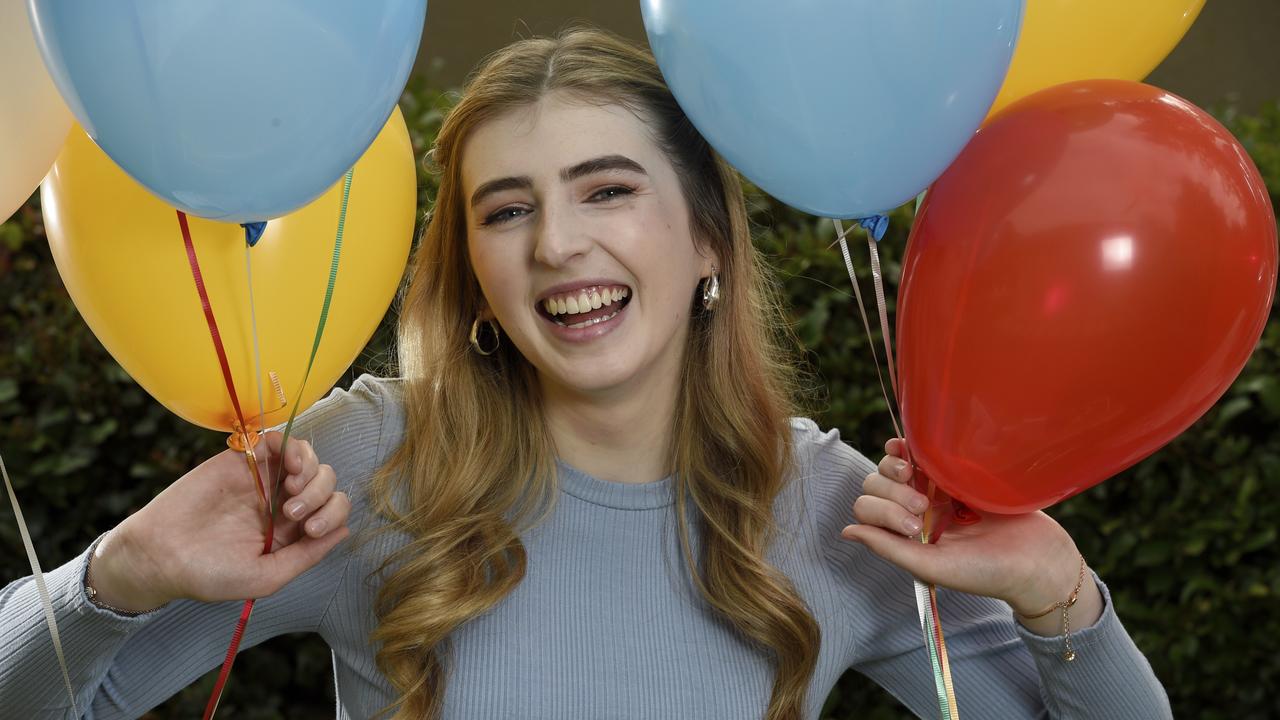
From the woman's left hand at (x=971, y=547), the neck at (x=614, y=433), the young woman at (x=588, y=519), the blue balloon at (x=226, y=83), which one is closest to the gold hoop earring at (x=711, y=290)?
the young woman at (x=588, y=519)

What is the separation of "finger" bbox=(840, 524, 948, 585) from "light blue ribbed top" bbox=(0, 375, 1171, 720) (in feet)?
0.71

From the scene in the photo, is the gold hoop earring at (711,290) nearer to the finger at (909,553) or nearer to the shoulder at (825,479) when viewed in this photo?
the shoulder at (825,479)

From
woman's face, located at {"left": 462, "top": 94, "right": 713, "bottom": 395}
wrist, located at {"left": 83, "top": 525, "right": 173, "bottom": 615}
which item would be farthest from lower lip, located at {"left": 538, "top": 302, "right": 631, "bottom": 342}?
wrist, located at {"left": 83, "top": 525, "right": 173, "bottom": 615}

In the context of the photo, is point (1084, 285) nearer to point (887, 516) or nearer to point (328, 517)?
point (887, 516)

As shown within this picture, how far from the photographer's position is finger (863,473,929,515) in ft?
4.76

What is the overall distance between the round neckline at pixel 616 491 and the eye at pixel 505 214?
15.3 inches

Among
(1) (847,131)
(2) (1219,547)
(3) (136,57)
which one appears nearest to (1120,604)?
(2) (1219,547)

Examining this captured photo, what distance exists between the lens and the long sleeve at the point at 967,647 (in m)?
1.60

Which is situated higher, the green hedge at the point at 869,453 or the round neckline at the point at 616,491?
the round neckline at the point at 616,491

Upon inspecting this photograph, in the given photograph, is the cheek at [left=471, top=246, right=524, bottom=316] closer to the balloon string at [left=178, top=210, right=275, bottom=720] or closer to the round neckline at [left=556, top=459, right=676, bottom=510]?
the round neckline at [left=556, top=459, right=676, bottom=510]

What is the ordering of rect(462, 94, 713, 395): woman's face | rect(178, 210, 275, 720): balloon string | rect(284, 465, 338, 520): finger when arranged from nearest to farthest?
1. rect(178, 210, 275, 720): balloon string
2. rect(284, 465, 338, 520): finger
3. rect(462, 94, 713, 395): woman's face

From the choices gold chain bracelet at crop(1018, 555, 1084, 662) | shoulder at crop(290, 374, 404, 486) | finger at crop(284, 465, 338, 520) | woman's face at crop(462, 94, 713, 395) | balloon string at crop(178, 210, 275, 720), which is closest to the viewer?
balloon string at crop(178, 210, 275, 720)

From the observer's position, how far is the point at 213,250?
1336 millimetres

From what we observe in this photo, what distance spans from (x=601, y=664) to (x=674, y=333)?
0.47 meters
